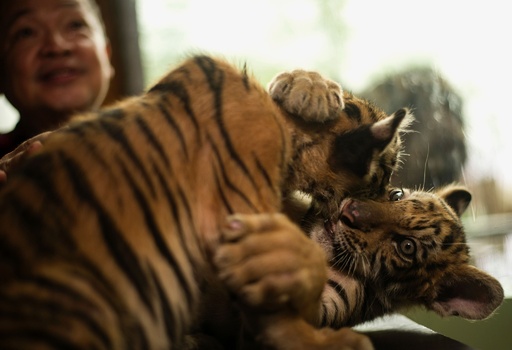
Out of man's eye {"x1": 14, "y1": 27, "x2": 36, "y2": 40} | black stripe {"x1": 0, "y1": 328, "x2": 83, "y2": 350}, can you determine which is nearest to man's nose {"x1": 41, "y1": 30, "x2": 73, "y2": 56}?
man's eye {"x1": 14, "y1": 27, "x2": 36, "y2": 40}

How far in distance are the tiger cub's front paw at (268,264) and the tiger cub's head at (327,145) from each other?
31 centimetres

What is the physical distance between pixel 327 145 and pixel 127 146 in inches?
19.6

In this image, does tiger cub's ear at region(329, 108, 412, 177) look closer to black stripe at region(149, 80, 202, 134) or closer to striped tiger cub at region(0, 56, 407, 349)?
striped tiger cub at region(0, 56, 407, 349)

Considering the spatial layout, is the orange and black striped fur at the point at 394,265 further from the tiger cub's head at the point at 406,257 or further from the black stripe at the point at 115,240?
the black stripe at the point at 115,240

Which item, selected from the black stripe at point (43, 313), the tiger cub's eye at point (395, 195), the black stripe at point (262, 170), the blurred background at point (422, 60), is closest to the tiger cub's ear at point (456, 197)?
the tiger cub's eye at point (395, 195)

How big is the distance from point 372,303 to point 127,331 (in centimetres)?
70

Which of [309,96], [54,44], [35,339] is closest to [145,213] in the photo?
[35,339]

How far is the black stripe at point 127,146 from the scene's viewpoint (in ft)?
2.94

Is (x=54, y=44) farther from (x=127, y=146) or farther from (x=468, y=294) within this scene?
(x=468, y=294)

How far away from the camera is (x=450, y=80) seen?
2.39 metres

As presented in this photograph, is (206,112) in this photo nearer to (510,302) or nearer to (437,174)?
(510,302)

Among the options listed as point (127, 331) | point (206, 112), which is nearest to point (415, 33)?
point (206, 112)

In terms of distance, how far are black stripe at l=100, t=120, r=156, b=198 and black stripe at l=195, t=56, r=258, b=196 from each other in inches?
6.0

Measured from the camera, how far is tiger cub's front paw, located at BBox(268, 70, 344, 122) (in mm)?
1227
